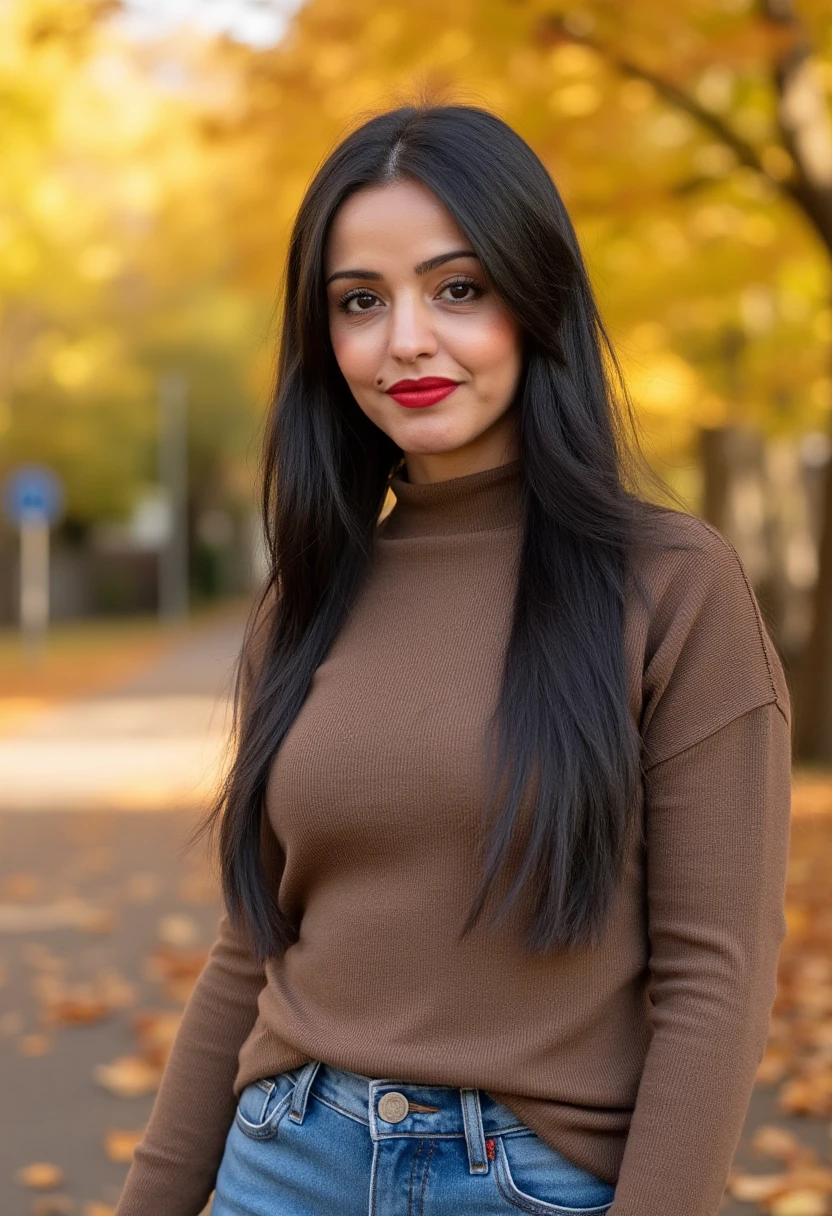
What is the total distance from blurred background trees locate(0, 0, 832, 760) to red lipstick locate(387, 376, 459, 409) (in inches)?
15.9

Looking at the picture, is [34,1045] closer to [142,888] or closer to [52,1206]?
[52,1206]

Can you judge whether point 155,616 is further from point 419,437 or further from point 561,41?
point 419,437

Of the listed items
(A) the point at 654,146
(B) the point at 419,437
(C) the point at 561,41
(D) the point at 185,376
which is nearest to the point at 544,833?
(B) the point at 419,437

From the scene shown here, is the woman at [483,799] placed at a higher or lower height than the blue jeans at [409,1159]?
higher

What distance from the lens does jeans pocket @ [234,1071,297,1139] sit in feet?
6.31

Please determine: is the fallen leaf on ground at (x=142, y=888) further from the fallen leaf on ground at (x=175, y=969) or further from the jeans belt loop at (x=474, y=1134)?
the jeans belt loop at (x=474, y=1134)

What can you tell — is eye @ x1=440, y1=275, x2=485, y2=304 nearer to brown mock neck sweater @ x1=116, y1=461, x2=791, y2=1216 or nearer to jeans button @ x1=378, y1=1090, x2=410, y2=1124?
brown mock neck sweater @ x1=116, y1=461, x2=791, y2=1216

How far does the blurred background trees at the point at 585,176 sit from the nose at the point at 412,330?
458 mm

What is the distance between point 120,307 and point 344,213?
30.5 m

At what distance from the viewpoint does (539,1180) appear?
5.77 ft

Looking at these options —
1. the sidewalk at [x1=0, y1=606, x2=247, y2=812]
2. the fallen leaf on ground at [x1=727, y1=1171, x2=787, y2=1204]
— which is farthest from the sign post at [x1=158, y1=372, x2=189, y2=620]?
the fallen leaf on ground at [x1=727, y1=1171, x2=787, y2=1204]

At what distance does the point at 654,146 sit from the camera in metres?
10.3

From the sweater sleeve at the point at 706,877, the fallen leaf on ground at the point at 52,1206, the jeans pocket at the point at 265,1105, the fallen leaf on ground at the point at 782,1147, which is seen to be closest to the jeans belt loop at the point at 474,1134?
the sweater sleeve at the point at 706,877

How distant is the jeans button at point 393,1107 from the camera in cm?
179
